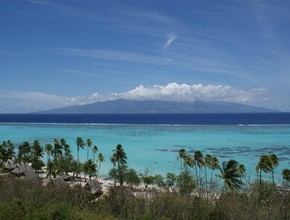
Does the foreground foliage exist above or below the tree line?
above

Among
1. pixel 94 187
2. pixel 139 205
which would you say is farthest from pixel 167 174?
pixel 139 205

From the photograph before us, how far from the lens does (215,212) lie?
12.0m

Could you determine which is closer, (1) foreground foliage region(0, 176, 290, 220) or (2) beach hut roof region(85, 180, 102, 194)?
(1) foreground foliage region(0, 176, 290, 220)

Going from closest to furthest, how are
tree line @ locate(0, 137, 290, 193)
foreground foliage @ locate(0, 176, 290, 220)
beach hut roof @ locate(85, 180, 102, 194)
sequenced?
1. foreground foliage @ locate(0, 176, 290, 220)
2. beach hut roof @ locate(85, 180, 102, 194)
3. tree line @ locate(0, 137, 290, 193)

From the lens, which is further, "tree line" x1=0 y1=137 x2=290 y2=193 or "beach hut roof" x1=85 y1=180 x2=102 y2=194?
"tree line" x1=0 y1=137 x2=290 y2=193

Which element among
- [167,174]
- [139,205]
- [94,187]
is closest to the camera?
[139,205]

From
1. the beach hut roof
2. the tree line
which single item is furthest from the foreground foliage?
the tree line

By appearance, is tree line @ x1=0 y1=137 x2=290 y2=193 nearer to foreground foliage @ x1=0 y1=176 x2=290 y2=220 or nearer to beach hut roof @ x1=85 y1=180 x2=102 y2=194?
beach hut roof @ x1=85 y1=180 x2=102 y2=194

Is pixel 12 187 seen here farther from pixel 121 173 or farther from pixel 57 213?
pixel 121 173

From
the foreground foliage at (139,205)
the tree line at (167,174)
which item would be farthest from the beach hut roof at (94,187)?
the foreground foliage at (139,205)

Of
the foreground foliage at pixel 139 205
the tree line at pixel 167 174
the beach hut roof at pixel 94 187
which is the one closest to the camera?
the foreground foliage at pixel 139 205

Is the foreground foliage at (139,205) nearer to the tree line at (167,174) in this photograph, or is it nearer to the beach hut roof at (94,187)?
the beach hut roof at (94,187)

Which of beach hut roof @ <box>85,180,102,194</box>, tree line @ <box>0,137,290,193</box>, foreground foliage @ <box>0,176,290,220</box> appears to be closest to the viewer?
foreground foliage @ <box>0,176,290,220</box>

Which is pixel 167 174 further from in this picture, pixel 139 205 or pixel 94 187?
pixel 139 205
